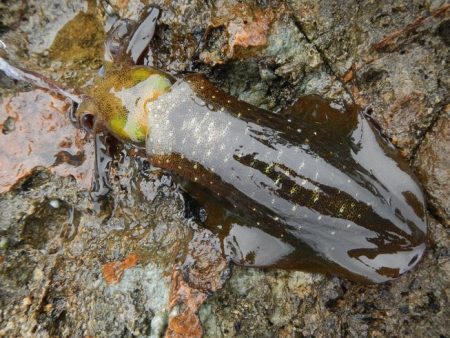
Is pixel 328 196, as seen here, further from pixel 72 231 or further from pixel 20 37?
pixel 20 37

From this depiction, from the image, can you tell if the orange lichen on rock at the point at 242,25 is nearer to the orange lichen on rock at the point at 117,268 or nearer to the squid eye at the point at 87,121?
the squid eye at the point at 87,121

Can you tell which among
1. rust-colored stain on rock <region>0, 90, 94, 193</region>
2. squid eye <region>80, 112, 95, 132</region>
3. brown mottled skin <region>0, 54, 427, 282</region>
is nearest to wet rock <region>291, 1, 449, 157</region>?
brown mottled skin <region>0, 54, 427, 282</region>

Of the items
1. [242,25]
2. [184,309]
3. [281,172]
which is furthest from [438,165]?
[184,309]

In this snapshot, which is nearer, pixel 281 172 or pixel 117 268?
pixel 281 172

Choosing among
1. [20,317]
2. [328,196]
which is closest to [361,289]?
[328,196]

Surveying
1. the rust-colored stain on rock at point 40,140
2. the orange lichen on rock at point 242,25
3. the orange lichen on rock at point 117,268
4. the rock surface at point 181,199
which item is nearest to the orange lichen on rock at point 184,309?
the rock surface at point 181,199

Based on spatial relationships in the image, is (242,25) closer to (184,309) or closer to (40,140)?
(40,140)

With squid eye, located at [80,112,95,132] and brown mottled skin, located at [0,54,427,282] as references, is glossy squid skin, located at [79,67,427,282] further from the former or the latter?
squid eye, located at [80,112,95,132]
